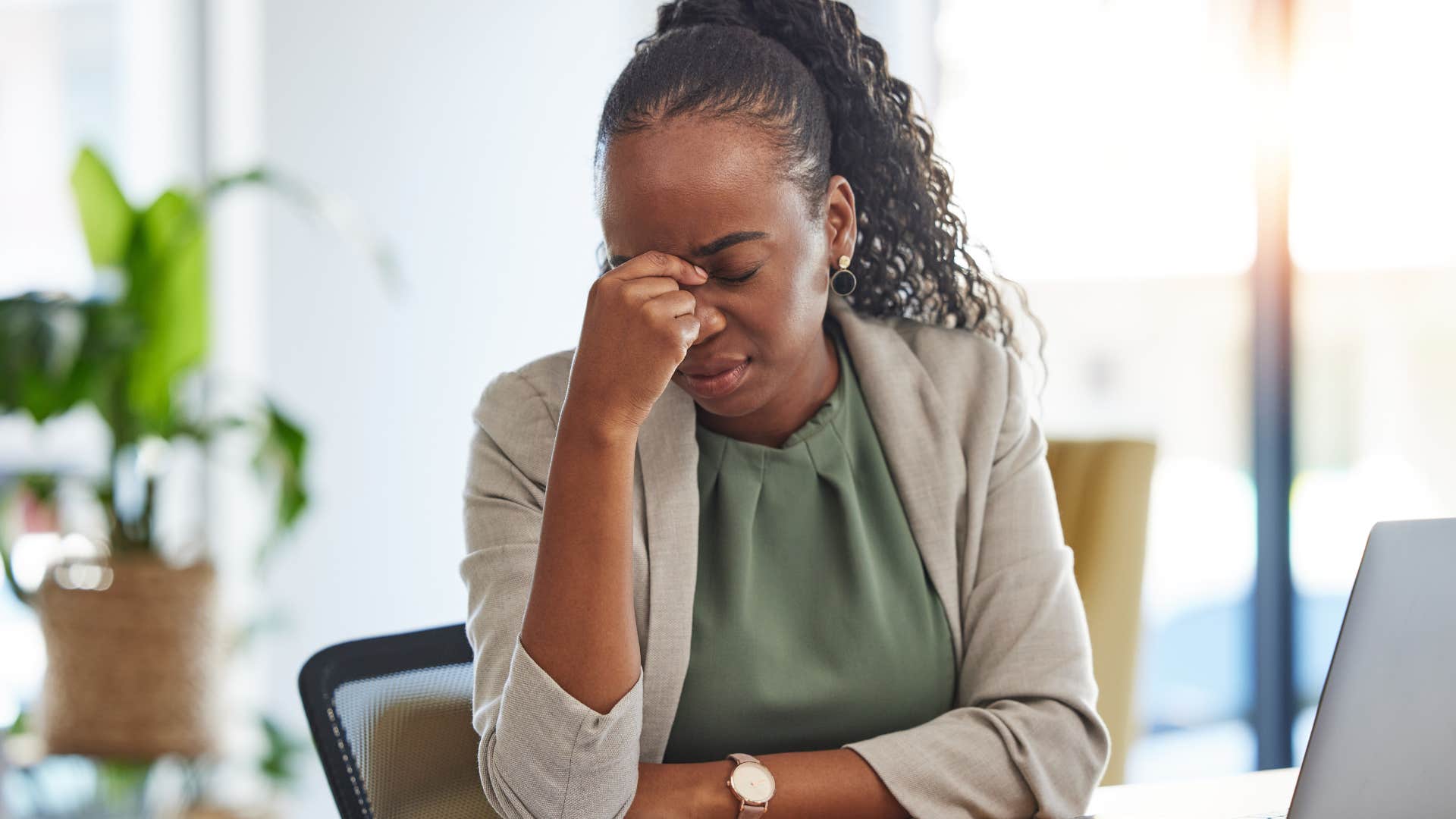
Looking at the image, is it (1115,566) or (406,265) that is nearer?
(1115,566)

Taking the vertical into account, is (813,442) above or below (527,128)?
below

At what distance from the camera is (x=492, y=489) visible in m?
1.24

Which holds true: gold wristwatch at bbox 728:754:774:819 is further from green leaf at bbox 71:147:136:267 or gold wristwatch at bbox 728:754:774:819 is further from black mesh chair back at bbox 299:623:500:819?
green leaf at bbox 71:147:136:267

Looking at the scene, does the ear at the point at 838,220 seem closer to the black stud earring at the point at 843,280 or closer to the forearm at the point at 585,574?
the black stud earring at the point at 843,280

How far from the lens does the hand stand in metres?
1.10

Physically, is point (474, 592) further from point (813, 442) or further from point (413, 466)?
point (413, 466)

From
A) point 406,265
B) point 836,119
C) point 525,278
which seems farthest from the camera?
point 525,278

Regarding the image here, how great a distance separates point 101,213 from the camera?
2.51 metres

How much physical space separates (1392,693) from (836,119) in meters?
0.83

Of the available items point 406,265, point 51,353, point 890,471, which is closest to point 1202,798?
point 890,471

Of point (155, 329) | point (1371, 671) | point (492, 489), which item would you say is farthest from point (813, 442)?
point (155, 329)

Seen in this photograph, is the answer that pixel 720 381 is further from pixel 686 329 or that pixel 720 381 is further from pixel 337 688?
pixel 337 688

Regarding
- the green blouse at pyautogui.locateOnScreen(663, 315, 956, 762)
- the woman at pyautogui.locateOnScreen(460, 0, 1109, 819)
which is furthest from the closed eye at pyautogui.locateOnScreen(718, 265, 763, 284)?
the green blouse at pyautogui.locateOnScreen(663, 315, 956, 762)

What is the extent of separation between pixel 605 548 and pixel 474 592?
0.18m
